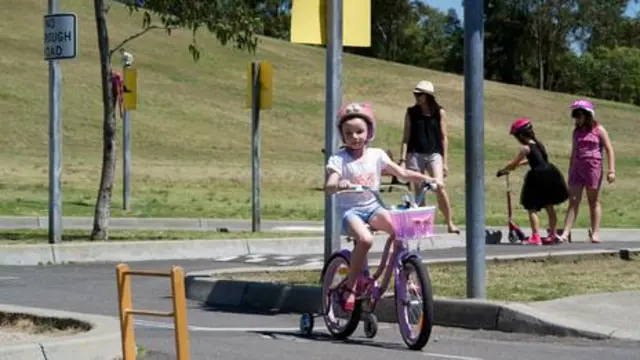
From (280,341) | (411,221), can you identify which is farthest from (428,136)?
(411,221)

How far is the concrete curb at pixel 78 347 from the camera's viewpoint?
25.4 feet

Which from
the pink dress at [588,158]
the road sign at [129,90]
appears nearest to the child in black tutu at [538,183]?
the pink dress at [588,158]

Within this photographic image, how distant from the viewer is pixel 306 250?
1781 centimetres

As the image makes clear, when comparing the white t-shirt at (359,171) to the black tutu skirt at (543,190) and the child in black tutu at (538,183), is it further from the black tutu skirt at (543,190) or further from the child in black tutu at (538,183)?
the black tutu skirt at (543,190)

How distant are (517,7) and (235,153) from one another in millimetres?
51135

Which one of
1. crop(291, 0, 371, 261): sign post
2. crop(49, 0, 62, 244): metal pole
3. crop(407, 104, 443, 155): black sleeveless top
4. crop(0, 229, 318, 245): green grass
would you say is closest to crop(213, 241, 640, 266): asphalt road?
crop(407, 104, 443, 155): black sleeveless top

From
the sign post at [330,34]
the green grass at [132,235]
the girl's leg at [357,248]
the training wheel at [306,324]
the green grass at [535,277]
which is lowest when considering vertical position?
the training wheel at [306,324]

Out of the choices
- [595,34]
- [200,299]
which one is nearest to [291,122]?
[200,299]

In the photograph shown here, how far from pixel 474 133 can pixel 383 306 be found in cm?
155

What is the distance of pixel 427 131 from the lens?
635 inches

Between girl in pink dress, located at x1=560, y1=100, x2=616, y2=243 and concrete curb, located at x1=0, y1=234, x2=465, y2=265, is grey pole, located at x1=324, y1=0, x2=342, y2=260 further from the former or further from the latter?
girl in pink dress, located at x1=560, y1=100, x2=616, y2=243

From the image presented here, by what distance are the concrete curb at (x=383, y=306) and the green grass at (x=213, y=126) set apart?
11661 millimetres

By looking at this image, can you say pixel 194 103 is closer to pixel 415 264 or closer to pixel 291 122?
pixel 291 122

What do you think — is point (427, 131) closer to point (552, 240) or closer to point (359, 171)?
point (552, 240)
